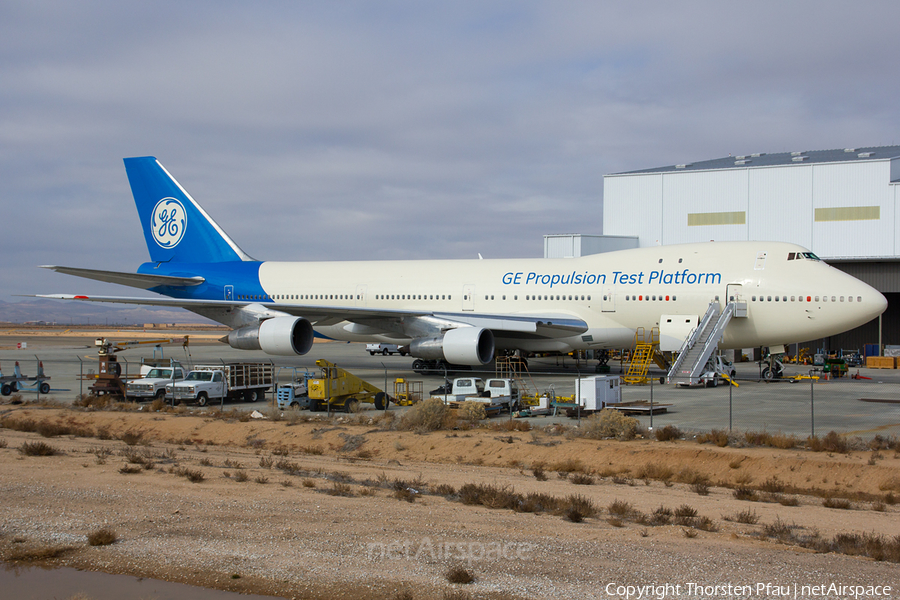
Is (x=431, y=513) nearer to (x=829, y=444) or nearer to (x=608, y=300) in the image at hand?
(x=829, y=444)

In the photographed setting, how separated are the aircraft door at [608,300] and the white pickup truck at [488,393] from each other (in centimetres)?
716

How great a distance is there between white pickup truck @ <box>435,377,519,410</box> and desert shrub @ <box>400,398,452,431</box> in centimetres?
274

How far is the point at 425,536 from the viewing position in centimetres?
1027

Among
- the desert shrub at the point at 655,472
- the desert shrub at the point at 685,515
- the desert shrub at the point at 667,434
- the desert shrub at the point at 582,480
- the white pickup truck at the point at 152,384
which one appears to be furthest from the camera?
the white pickup truck at the point at 152,384

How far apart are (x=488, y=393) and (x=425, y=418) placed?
14.5 feet

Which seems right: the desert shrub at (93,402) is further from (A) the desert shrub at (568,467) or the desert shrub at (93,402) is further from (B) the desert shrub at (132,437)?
(A) the desert shrub at (568,467)

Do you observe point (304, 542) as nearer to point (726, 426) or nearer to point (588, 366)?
point (726, 426)

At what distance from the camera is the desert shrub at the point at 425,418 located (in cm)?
1997

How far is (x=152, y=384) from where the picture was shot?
2592cm

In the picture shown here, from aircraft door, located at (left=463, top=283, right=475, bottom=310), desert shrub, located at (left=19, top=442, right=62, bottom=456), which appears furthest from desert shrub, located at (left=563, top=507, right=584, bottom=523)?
aircraft door, located at (left=463, top=283, right=475, bottom=310)

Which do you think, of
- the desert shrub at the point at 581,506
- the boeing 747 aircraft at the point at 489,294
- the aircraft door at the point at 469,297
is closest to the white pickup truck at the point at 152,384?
the boeing 747 aircraft at the point at 489,294

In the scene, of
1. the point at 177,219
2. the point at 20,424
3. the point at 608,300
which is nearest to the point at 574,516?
the point at 20,424

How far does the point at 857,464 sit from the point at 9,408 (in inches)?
970

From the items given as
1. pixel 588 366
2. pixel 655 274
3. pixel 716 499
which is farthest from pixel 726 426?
pixel 588 366
